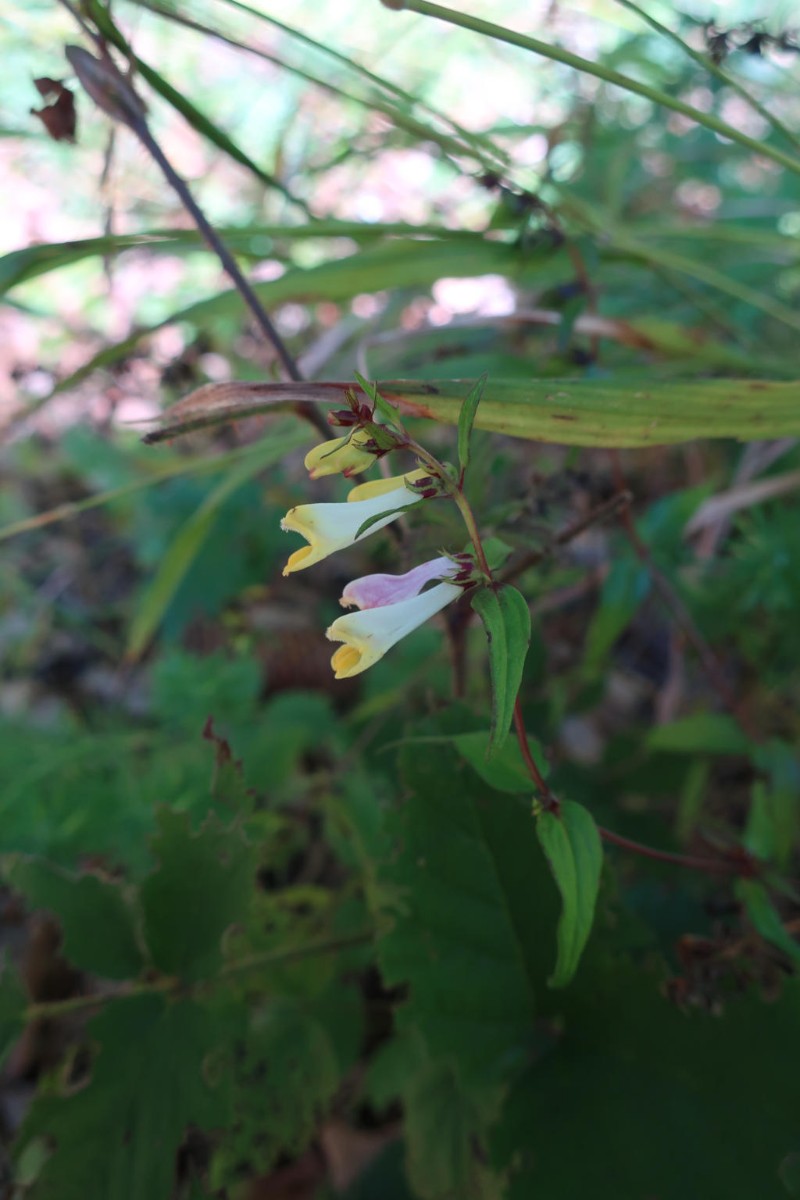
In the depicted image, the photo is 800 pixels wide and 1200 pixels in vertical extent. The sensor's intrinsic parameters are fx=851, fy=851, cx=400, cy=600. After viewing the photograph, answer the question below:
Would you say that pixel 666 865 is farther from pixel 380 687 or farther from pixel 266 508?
pixel 266 508

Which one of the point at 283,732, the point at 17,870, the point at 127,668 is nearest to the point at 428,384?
the point at 17,870

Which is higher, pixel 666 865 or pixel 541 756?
pixel 541 756

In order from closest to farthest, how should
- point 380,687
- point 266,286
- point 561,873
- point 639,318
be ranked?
point 561,873 → point 266,286 → point 639,318 → point 380,687

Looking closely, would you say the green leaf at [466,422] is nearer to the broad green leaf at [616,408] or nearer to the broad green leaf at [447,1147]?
the broad green leaf at [616,408]

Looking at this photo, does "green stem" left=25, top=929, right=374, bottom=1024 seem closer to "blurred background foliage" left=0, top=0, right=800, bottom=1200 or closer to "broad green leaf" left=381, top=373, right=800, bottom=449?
"blurred background foliage" left=0, top=0, right=800, bottom=1200

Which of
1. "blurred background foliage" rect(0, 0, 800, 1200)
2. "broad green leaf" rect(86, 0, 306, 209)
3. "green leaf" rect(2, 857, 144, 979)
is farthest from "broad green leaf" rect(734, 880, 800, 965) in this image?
"broad green leaf" rect(86, 0, 306, 209)

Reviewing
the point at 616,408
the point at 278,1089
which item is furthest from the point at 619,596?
the point at 278,1089
